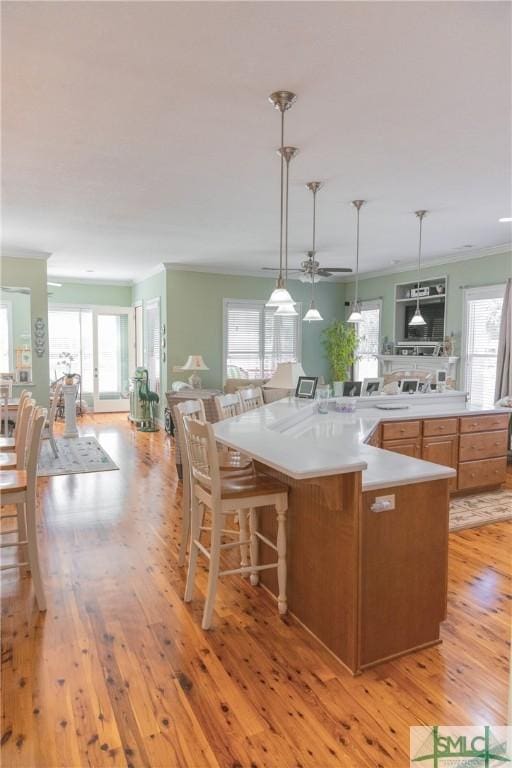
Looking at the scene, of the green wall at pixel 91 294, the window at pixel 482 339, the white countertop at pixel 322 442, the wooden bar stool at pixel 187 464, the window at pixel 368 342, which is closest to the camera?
the white countertop at pixel 322 442

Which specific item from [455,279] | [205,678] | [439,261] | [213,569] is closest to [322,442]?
[213,569]

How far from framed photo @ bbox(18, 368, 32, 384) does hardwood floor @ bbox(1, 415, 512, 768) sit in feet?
14.2

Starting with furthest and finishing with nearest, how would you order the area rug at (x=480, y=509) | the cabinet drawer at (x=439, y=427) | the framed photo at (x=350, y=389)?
the framed photo at (x=350, y=389) < the cabinet drawer at (x=439, y=427) < the area rug at (x=480, y=509)

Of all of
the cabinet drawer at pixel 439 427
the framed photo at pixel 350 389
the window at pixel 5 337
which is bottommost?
the cabinet drawer at pixel 439 427

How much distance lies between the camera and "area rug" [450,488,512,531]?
13.6 ft

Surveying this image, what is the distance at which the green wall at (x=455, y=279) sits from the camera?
664 cm

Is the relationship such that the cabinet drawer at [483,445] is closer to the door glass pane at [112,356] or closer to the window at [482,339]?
the window at [482,339]

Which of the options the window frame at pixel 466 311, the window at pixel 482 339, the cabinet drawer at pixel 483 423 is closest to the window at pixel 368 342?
the window frame at pixel 466 311

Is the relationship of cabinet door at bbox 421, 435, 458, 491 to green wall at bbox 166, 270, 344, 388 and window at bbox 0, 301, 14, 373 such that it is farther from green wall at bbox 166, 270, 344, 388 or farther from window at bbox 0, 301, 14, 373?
window at bbox 0, 301, 14, 373

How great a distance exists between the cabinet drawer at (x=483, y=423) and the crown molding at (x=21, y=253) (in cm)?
584

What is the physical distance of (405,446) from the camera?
14.5 feet

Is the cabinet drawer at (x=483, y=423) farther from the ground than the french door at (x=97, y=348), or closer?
closer

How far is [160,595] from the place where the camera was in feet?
9.70

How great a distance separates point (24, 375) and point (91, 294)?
3708 millimetres
